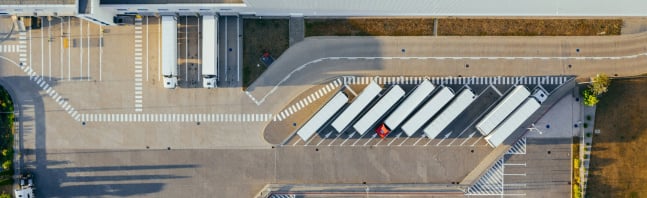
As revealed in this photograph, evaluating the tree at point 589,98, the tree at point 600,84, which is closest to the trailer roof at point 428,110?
the tree at point 589,98

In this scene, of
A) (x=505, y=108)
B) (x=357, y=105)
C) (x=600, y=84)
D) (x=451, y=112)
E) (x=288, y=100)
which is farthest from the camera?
(x=288, y=100)

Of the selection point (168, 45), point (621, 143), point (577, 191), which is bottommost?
point (577, 191)

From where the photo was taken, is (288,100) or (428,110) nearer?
(428,110)

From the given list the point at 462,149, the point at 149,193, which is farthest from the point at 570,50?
the point at 149,193

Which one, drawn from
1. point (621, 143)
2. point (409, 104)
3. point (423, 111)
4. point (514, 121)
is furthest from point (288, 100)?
point (621, 143)

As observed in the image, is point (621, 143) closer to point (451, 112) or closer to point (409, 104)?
point (451, 112)

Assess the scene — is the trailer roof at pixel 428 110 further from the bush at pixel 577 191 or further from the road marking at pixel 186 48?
the road marking at pixel 186 48

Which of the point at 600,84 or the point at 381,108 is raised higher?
the point at 600,84
